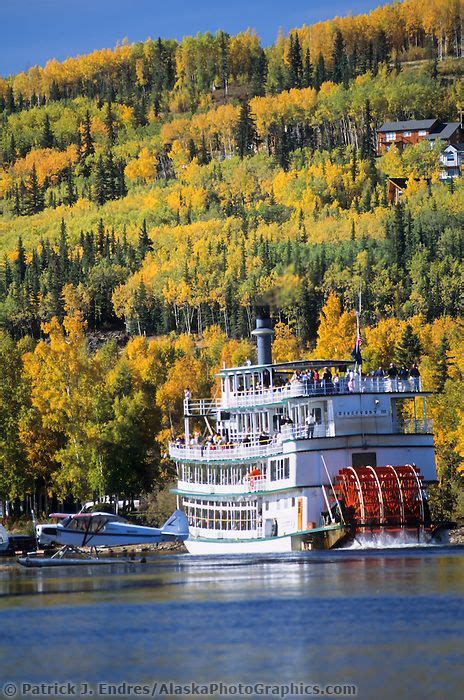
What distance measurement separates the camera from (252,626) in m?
48.1

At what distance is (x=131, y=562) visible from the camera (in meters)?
79.0

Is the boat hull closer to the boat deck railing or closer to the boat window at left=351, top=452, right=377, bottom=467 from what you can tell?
the boat deck railing

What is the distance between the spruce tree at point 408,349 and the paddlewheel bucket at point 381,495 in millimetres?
56998

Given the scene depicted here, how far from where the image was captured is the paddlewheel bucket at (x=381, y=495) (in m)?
73.1

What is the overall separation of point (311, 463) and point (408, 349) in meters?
60.9

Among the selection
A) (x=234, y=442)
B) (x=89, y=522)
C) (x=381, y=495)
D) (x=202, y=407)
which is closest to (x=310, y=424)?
(x=381, y=495)

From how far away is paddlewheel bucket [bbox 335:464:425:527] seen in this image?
73.1 meters

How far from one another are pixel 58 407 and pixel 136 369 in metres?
20.1

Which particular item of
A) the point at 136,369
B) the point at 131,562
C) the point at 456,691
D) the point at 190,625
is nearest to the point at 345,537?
the point at 131,562

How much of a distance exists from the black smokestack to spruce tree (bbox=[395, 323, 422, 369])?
47.2m

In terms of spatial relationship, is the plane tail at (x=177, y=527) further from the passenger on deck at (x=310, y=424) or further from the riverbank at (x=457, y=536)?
the riverbank at (x=457, y=536)

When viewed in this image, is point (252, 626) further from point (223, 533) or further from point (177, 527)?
point (177, 527)

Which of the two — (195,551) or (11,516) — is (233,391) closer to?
(195,551)

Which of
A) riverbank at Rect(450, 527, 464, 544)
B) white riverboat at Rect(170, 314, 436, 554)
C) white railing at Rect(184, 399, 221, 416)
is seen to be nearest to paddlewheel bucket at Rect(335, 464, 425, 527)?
white riverboat at Rect(170, 314, 436, 554)
